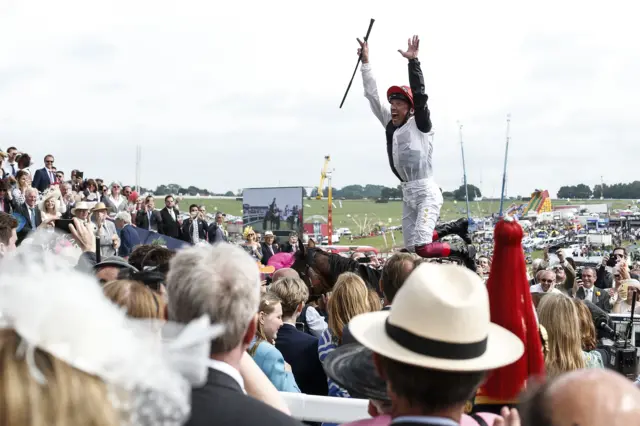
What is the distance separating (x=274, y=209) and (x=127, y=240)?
24.7 ft

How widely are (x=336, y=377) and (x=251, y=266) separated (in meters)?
0.66

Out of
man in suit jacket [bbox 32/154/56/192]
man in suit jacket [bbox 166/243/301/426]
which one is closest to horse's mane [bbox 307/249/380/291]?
man in suit jacket [bbox 166/243/301/426]

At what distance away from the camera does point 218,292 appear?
2031 millimetres

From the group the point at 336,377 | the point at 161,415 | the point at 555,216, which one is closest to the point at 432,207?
the point at 336,377

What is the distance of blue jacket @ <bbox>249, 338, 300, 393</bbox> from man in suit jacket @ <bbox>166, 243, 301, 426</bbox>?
1.74 meters

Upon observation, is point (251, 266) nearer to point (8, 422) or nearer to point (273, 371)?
point (8, 422)

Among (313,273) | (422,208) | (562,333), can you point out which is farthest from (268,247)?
(562,333)

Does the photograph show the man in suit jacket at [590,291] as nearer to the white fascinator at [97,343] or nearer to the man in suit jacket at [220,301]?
the man in suit jacket at [220,301]

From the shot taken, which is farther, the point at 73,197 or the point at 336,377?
the point at 73,197

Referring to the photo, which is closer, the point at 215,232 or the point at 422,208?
the point at 422,208

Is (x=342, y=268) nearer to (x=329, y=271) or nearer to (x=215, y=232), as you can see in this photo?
(x=329, y=271)

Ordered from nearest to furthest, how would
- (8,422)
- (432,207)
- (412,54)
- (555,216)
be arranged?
(8,422)
(412,54)
(432,207)
(555,216)

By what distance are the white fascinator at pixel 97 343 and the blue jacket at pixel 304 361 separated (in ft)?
10.0

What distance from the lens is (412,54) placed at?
575cm
